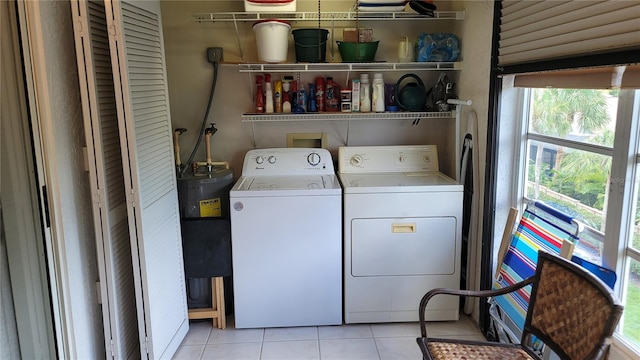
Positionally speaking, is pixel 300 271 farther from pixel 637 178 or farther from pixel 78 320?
pixel 637 178

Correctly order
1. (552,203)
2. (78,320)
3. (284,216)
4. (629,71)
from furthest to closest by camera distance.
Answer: (284,216) → (552,203) → (78,320) → (629,71)

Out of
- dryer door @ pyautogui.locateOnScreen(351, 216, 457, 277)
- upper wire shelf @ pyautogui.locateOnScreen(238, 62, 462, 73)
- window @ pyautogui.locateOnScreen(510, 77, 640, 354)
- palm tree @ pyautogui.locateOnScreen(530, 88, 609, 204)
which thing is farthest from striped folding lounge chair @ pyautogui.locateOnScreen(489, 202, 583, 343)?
upper wire shelf @ pyautogui.locateOnScreen(238, 62, 462, 73)

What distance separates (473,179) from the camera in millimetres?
2770

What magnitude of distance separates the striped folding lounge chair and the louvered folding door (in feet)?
5.64

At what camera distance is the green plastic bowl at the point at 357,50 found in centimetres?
291

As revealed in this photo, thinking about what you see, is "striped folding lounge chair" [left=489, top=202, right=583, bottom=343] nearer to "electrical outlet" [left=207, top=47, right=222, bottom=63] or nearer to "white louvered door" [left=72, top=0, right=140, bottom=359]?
"white louvered door" [left=72, top=0, right=140, bottom=359]

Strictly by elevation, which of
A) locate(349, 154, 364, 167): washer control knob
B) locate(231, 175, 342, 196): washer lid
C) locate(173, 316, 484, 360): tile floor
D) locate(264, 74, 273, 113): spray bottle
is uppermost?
locate(264, 74, 273, 113): spray bottle

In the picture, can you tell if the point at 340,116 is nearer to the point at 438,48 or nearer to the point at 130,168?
the point at 438,48

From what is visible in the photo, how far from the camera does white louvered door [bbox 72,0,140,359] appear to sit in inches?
74.2

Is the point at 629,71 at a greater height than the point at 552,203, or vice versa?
the point at 629,71

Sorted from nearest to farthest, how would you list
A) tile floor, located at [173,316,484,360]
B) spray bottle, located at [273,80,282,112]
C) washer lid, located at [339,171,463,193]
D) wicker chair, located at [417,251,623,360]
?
wicker chair, located at [417,251,623,360]
tile floor, located at [173,316,484,360]
washer lid, located at [339,171,463,193]
spray bottle, located at [273,80,282,112]

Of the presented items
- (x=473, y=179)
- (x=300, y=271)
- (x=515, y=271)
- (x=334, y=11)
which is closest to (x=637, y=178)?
(x=515, y=271)

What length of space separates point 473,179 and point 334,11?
4.60ft

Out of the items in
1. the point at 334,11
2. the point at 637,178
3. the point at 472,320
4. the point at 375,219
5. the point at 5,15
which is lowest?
the point at 472,320
